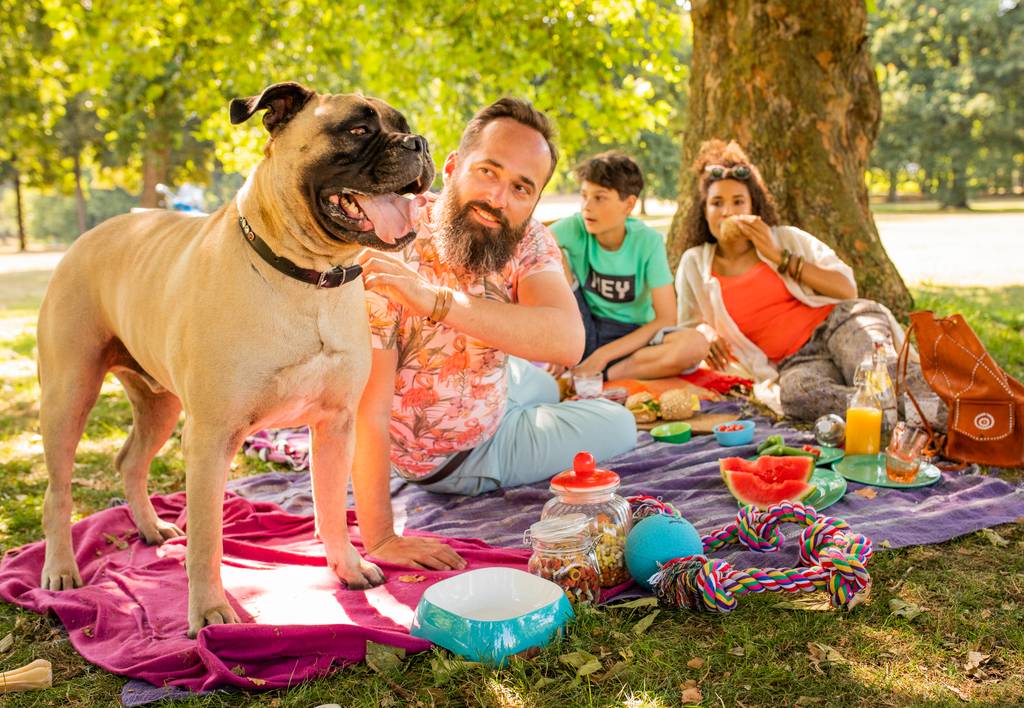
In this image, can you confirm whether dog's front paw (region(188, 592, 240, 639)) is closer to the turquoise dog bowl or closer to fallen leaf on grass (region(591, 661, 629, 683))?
the turquoise dog bowl

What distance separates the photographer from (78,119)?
28422mm

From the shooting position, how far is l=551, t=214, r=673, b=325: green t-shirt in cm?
658

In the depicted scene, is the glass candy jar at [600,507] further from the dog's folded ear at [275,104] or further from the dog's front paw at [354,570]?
the dog's folded ear at [275,104]

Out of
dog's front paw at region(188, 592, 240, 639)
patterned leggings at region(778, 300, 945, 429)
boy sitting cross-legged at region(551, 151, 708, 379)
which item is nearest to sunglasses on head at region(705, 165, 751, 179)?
boy sitting cross-legged at region(551, 151, 708, 379)

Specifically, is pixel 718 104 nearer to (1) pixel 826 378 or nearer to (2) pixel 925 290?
(1) pixel 826 378

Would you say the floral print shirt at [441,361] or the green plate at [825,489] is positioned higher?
the floral print shirt at [441,361]

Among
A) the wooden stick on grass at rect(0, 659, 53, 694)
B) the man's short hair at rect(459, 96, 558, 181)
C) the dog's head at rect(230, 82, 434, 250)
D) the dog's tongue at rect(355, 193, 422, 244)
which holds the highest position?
the man's short hair at rect(459, 96, 558, 181)

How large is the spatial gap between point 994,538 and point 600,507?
1.75 meters

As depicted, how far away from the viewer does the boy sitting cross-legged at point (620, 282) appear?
20.9 feet

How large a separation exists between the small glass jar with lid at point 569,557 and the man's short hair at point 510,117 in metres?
1.65

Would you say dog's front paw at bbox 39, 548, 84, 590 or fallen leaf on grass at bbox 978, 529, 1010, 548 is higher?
fallen leaf on grass at bbox 978, 529, 1010, 548

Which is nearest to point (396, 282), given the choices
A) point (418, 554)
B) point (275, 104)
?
point (275, 104)

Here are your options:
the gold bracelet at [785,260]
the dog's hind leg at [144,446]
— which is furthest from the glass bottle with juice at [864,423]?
the dog's hind leg at [144,446]

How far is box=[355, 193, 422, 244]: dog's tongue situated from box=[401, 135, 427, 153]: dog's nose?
175 millimetres
